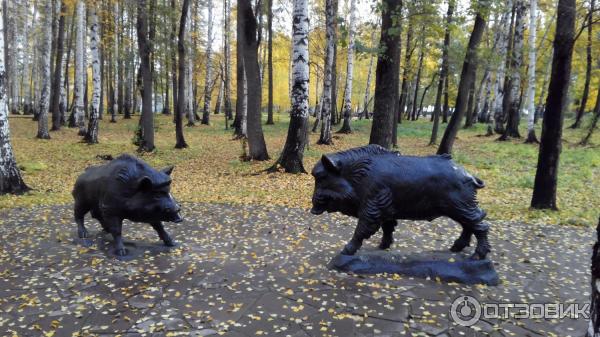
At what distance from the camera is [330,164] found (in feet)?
17.9

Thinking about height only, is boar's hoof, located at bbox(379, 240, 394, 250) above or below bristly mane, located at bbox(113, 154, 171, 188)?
below

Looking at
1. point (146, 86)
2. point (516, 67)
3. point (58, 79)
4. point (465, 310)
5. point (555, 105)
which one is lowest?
point (465, 310)

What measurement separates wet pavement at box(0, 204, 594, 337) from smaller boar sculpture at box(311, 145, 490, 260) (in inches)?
29.8

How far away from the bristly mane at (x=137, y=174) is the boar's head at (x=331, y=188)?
2.18 meters

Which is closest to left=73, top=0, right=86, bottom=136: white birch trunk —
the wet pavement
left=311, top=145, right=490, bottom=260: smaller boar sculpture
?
the wet pavement

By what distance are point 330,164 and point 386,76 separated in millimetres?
6132

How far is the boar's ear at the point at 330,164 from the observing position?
542 centimetres

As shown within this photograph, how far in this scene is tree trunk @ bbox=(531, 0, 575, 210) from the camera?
8008 millimetres

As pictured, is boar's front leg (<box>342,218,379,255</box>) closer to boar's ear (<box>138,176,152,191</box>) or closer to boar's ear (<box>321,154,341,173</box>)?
boar's ear (<box>321,154,341,173</box>)

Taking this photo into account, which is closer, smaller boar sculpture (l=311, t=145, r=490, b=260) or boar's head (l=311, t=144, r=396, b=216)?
smaller boar sculpture (l=311, t=145, r=490, b=260)

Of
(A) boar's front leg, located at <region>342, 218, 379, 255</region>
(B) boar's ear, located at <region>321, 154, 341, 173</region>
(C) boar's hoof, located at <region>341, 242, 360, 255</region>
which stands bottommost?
(C) boar's hoof, located at <region>341, 242, 360, 255</region>

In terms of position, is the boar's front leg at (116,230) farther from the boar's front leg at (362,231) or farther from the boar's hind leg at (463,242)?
the boar's hind leg at (463,242)

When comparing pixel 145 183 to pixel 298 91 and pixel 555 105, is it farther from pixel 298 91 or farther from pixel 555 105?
pixel 555 105

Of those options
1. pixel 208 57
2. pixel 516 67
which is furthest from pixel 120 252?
pixel 208 57
